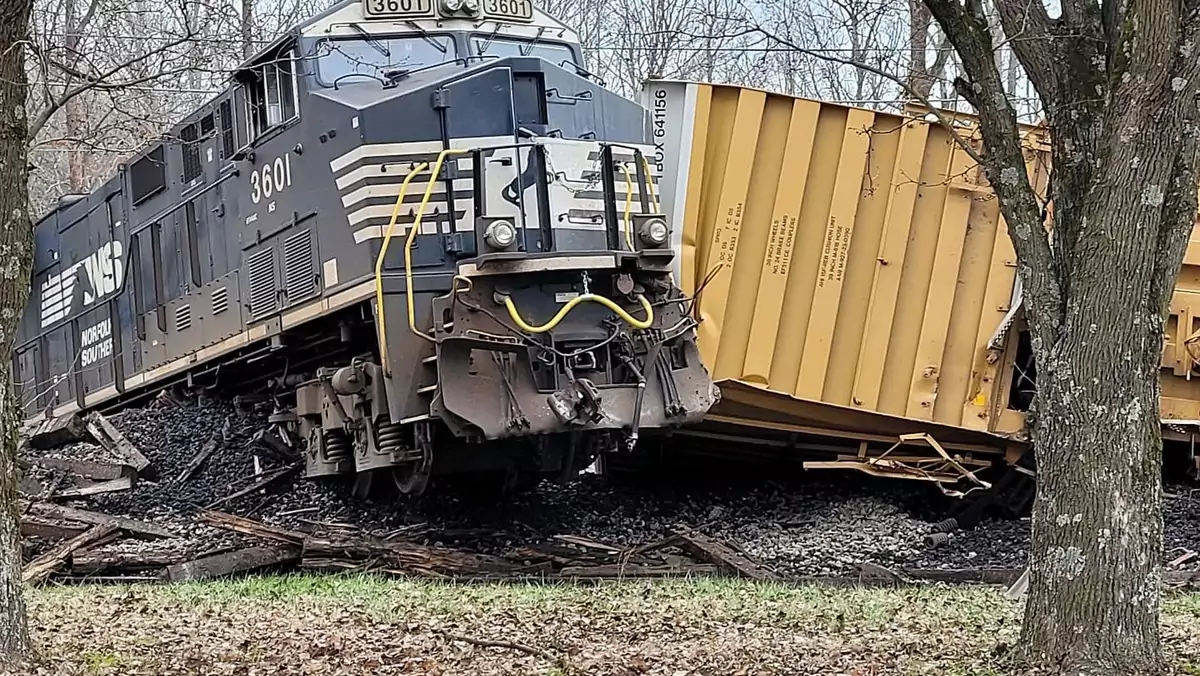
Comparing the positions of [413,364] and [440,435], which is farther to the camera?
[440,435]

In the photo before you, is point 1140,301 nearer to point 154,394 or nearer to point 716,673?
point 716,673

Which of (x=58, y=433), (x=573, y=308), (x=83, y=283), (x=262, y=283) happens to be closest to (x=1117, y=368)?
(x=573, y=308)

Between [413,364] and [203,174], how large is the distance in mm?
3301

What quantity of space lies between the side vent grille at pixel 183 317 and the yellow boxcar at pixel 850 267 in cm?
425

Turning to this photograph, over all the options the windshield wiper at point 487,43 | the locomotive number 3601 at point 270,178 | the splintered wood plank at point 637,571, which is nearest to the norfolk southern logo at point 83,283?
the locomotive number 3601 at point 270,178

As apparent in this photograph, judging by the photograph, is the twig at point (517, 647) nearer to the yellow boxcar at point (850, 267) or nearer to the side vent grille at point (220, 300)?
the yellow boxcar at point (850, 267)

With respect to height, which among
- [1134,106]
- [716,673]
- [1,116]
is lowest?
[716,673]

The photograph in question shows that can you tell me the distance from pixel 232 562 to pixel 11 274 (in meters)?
3.83

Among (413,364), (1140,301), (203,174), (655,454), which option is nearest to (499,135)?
(413,364)

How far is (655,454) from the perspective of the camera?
12219mm

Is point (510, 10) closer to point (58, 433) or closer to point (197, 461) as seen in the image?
point (197, 461)

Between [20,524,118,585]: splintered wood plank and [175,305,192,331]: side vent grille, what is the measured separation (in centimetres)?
257

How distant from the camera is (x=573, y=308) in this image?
8.75 metres

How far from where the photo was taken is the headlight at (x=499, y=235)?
8555mm
